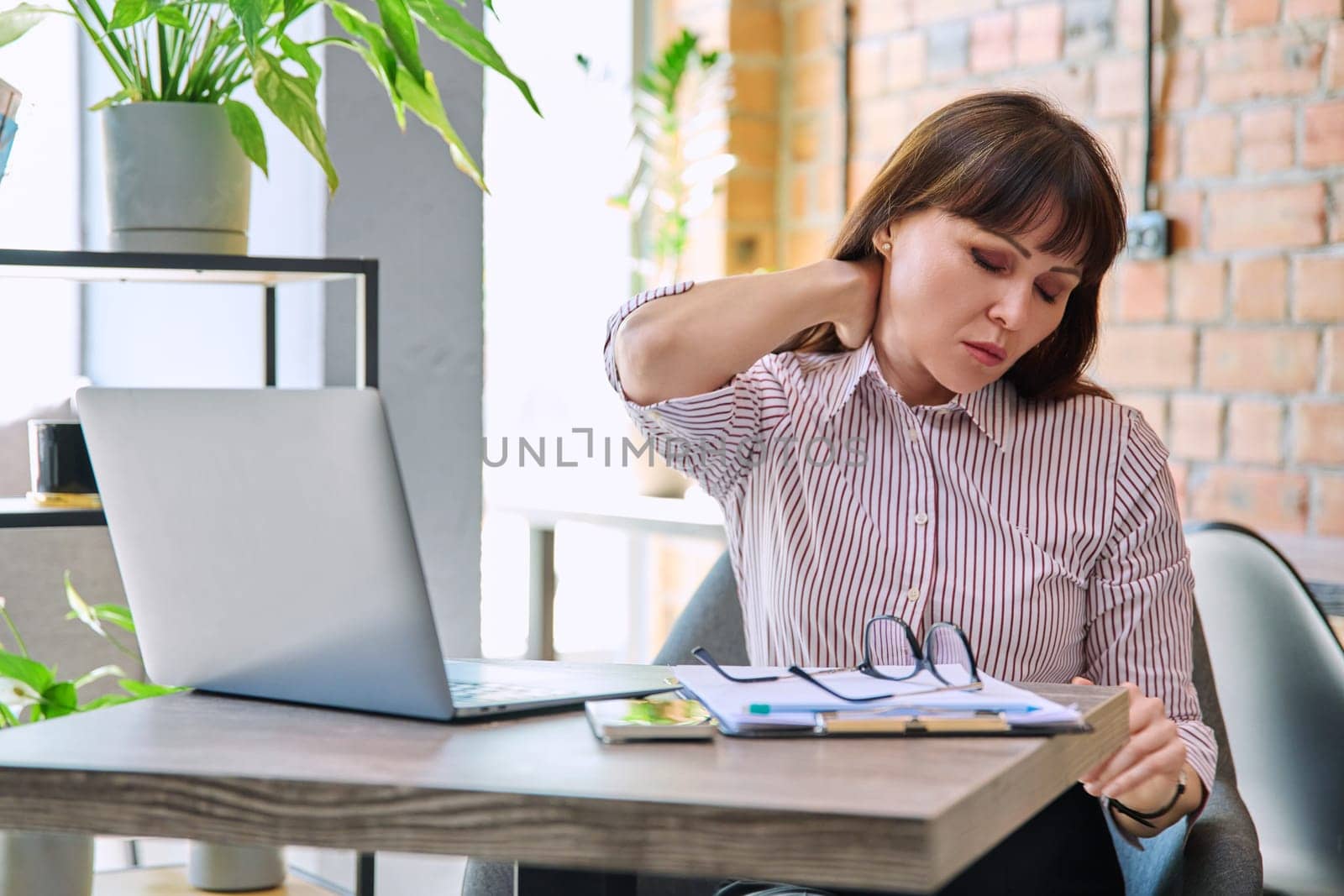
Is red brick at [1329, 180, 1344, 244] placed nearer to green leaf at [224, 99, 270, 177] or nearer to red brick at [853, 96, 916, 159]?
red brick at [853, 96, 916, 159]

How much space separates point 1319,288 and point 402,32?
5.28ft

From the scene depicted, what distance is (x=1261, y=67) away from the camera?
86.7 inches

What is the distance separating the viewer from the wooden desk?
569 millimetres

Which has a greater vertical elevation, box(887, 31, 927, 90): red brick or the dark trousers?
box(887, 31, 927, 90): red brick

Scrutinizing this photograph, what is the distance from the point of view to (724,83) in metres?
3.09

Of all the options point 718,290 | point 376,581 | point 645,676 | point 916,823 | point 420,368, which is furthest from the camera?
point 420,368

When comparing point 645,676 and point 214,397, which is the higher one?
point 214,397

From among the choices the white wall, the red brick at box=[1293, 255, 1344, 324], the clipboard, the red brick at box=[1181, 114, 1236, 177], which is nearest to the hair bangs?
the clipboard

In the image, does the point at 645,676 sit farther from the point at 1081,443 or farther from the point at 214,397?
the point at 1081,443

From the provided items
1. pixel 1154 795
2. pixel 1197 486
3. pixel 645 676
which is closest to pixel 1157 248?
pixel 1197 486

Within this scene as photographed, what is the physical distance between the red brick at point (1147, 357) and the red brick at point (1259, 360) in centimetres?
4

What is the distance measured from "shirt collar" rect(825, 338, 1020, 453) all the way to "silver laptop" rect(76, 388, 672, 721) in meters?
0.50

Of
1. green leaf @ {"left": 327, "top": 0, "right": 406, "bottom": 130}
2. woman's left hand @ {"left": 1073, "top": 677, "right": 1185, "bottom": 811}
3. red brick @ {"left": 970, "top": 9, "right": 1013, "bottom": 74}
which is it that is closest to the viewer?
woman's left hand @ {"left": 1073, "top": 677, "right": 1185, "bottom": 811}

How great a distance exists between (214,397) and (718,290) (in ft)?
1.81
